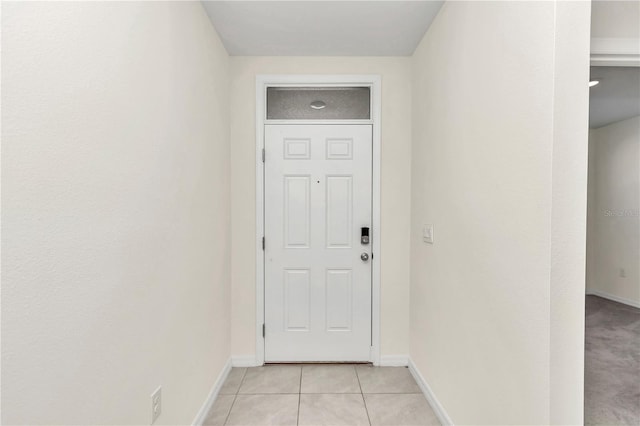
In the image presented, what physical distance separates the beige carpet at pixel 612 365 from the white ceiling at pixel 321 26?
74.4 inches

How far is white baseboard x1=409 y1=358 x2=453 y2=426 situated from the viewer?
5.96 ft

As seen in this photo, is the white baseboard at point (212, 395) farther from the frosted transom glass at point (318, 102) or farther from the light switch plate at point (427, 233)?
the frosted transom glass at point (318, 102)

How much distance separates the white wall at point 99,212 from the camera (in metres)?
0.76

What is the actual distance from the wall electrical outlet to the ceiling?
2227 mm

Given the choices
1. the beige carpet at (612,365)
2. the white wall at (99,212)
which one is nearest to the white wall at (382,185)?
the white wall at (99,212)

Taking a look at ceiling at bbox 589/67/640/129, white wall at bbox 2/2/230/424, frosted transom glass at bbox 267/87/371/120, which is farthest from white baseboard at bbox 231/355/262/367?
ceiling at bbox 589/67/640/129

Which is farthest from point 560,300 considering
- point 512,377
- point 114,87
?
point 114,87

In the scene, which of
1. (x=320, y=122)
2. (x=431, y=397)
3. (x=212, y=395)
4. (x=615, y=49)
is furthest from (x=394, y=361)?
(x=615, y=49)

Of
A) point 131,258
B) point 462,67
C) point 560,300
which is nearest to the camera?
point 560,300

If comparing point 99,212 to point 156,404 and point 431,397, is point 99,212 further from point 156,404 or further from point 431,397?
point 431,397

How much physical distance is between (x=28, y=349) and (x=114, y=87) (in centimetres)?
83

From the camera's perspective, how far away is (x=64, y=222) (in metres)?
0.88

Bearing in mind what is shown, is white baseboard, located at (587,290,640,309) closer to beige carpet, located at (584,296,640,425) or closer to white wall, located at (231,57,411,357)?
beige carpet, located at (584,296,640,425)

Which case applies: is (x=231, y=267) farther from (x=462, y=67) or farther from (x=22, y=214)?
(x=462, y=67)
